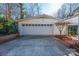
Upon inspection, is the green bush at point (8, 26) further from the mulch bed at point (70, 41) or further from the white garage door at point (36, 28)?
the mulch bed at point (70, 41)

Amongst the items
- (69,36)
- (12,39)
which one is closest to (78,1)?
(69,36)

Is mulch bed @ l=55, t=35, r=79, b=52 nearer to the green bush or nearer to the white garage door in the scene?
the white garage door

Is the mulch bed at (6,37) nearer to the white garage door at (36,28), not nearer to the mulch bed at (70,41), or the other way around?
the white garage door at (36,28)

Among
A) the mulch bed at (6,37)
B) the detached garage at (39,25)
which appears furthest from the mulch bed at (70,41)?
the mulch bed at (6,37)

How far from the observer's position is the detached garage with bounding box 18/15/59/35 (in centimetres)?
146

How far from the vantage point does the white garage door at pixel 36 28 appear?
1466 millimetres

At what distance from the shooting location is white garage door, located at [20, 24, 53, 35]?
1.47 meters

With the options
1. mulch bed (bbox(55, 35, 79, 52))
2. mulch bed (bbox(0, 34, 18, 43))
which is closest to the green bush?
mulch bed (bbox(0, 34, 18, 43))

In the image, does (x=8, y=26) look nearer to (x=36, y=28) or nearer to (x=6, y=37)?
(x=6, y=37)

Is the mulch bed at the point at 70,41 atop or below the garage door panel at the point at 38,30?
below

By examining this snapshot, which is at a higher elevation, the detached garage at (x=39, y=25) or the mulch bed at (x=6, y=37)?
the detached garage at (x=39, y=25)

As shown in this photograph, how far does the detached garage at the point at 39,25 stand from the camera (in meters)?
1.46

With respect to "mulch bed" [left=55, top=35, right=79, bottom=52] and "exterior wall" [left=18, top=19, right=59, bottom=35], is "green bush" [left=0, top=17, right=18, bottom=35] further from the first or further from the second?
"mulch bed" [left=55, top=35, right=79, bottom=52]

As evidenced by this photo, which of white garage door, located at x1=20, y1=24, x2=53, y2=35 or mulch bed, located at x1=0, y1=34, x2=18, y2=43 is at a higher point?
white garage door, located at x1=20, y1=24, x2=53, y2=35
